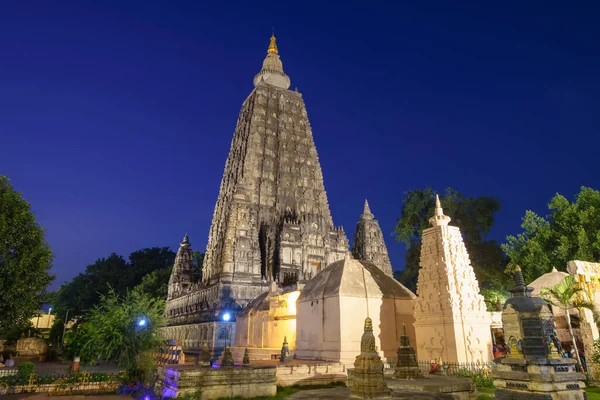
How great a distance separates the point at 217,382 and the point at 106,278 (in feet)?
194

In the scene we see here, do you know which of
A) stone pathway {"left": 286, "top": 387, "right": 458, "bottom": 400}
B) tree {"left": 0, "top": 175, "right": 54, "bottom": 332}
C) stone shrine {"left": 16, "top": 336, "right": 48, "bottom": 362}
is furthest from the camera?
stone shrine {"left": 16, "top": 336, "right": 48, "bottom": 362}

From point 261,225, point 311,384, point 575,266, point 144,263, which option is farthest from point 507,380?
point 144,263

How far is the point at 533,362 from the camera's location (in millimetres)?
9992

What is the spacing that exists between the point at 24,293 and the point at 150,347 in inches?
511

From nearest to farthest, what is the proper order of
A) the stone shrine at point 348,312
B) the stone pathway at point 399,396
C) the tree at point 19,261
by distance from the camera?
the stone pathway at point 399,396
the stone shrine at point 348,312
the tree at point 19,261

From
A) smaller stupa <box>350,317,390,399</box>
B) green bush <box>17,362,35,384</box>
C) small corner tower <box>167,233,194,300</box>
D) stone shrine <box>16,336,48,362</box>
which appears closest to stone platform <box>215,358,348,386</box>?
smaller stupa <box>350,317,390,399</box>

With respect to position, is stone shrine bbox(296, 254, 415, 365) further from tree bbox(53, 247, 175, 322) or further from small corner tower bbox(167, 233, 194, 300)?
tree bbox(53, 247, 175, 322)

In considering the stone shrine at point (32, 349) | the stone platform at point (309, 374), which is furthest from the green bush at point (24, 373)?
the stone shrine at point (32, 349)

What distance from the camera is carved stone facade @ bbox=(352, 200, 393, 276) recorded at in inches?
2047

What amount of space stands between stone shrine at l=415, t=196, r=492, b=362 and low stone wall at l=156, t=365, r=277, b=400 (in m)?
6.93

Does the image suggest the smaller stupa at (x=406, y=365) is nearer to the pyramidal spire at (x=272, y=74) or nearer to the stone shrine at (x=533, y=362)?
the stone shrine at (x=533, y=362)

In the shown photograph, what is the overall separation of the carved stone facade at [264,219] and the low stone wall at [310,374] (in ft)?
76.2

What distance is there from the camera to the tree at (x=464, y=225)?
39.4 meters

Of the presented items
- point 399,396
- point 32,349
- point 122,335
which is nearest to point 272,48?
point 32,349
